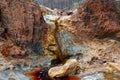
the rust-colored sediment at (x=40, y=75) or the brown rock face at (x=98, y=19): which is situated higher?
the brown rock face at (x=98, y=19)

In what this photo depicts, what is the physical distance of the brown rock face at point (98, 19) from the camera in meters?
18.9

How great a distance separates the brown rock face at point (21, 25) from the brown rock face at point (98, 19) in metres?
3.01

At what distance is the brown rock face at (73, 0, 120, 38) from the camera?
61.9 ft

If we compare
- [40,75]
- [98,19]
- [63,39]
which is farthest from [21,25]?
[98,19]

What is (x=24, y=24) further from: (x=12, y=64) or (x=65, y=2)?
(x=65, y=2)

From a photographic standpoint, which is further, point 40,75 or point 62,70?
point 40,75

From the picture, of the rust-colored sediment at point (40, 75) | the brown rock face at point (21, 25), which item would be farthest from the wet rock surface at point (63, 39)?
the rust-colored sediment at point (40, 75)

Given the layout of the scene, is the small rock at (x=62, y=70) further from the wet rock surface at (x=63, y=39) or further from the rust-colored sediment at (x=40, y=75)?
the rust-colored sediment at (x=40, y=75)

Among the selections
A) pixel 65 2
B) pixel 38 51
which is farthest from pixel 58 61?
pixel 65 2

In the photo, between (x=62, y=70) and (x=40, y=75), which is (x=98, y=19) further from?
Answer: (x=40, y=75)

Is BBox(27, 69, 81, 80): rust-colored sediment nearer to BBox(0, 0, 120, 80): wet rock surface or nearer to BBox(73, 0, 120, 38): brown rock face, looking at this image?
BBox(0, 0, 120, 80): wet rock surface

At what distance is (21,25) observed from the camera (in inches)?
699

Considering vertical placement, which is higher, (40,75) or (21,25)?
(21,25)

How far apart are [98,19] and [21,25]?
537 centimetres
